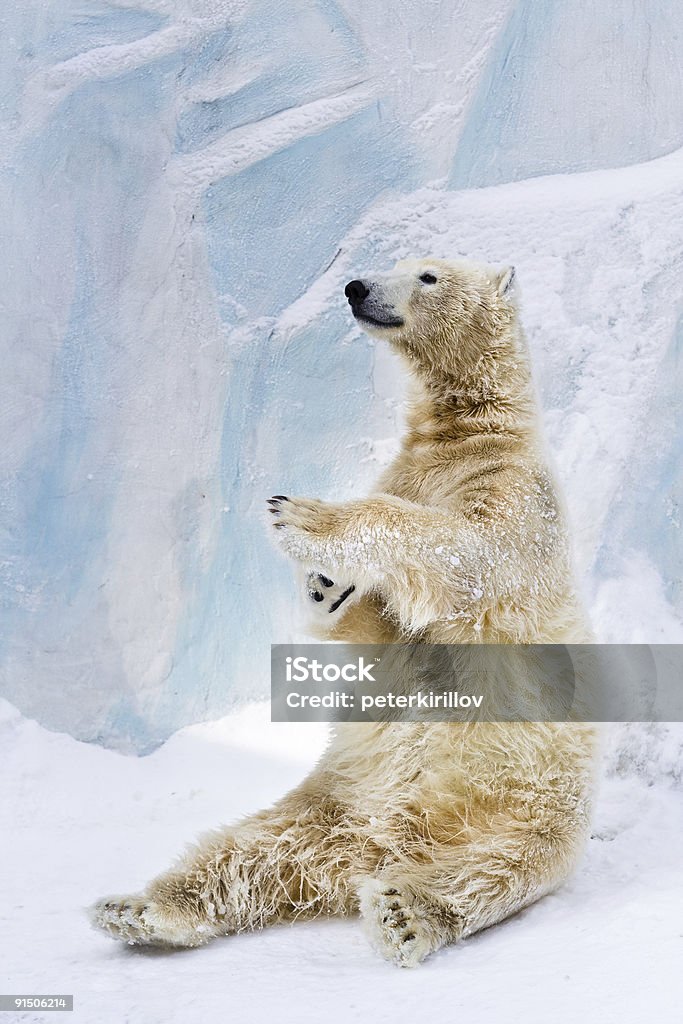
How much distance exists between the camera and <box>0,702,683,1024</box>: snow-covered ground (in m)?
1.78

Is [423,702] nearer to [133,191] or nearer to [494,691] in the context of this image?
[494,691]

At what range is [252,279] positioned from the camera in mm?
4141

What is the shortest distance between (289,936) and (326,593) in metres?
0.78

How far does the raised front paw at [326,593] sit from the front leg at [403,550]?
0.37 feet

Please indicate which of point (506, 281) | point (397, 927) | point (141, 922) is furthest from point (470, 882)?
point (506, 281)

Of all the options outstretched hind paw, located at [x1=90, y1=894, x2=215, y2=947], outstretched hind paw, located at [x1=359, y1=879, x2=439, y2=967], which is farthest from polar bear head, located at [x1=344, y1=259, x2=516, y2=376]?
outstretched hind paw, located at [x1=90, y1=894, x2=215, y2=947]

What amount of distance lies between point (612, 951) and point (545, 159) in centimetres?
319

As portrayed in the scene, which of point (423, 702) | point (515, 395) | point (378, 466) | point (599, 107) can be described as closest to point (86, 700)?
point (378, 466)

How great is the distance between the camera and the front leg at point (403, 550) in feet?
7.37

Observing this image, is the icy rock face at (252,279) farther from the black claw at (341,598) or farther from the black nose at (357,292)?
the black claw at (341,598)

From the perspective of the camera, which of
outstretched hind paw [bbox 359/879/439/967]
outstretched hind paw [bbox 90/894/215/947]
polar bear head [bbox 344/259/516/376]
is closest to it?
outstretched hind paw [bbox 359/879/439/967]

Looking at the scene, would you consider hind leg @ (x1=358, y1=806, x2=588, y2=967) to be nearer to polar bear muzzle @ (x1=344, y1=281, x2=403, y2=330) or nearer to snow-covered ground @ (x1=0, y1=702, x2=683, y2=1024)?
snow-covered ground @ (x1=0, y1=702, x2=683, y2=1024)

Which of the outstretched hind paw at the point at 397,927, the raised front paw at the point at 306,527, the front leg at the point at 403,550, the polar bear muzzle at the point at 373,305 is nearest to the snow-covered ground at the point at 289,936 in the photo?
the outstretched hind paw at the point at 397,927

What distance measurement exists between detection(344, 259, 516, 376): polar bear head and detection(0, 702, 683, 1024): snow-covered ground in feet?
4.60
